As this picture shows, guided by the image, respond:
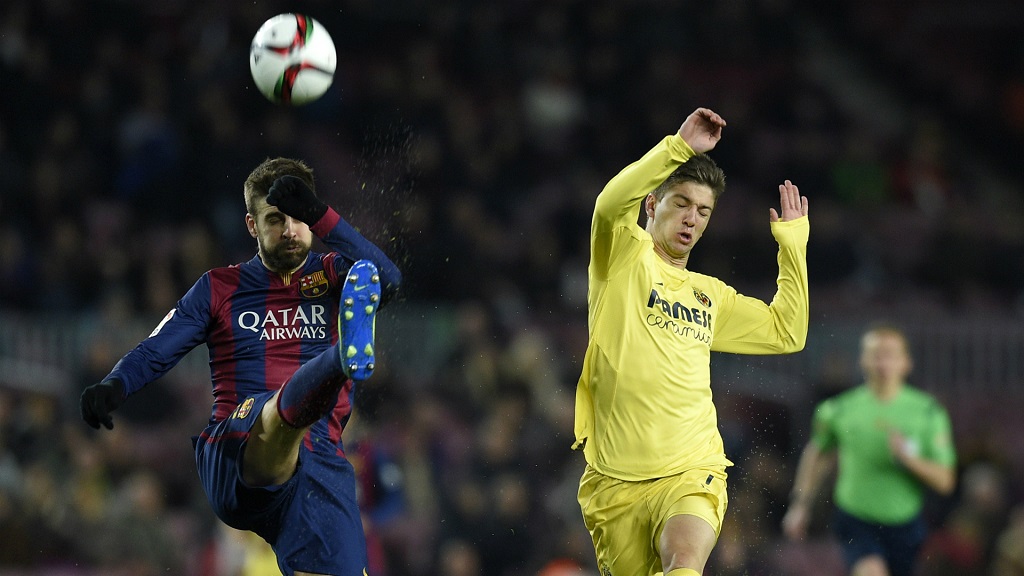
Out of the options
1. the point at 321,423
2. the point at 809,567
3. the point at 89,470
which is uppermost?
the point at 321,423

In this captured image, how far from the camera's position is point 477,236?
12609 mm

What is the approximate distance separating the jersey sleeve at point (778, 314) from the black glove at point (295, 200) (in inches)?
76.0

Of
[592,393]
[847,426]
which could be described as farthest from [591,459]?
[847,426]

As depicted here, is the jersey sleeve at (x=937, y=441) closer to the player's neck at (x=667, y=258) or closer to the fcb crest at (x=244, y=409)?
the player's neck at (x=667, y=258)

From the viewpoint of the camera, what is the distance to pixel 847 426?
8.85m

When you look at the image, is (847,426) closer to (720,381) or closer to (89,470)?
(720,381)

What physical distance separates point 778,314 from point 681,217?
69cm

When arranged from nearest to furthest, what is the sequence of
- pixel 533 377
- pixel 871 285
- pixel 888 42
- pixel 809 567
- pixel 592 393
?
pixel 592 393, pixel 809 567, pixel 533 377, pixel 871 285, pixel 888 42

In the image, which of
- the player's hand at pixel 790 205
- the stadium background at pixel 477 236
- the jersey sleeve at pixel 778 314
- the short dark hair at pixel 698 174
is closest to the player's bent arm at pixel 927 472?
the stadium background at pixel 477 236

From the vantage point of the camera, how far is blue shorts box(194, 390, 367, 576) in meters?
5.30

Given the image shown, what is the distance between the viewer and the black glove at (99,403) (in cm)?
491

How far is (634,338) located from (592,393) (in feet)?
1.03

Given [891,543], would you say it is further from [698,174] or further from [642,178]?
[642,178]

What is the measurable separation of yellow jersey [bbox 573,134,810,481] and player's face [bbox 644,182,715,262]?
0.09 meters
